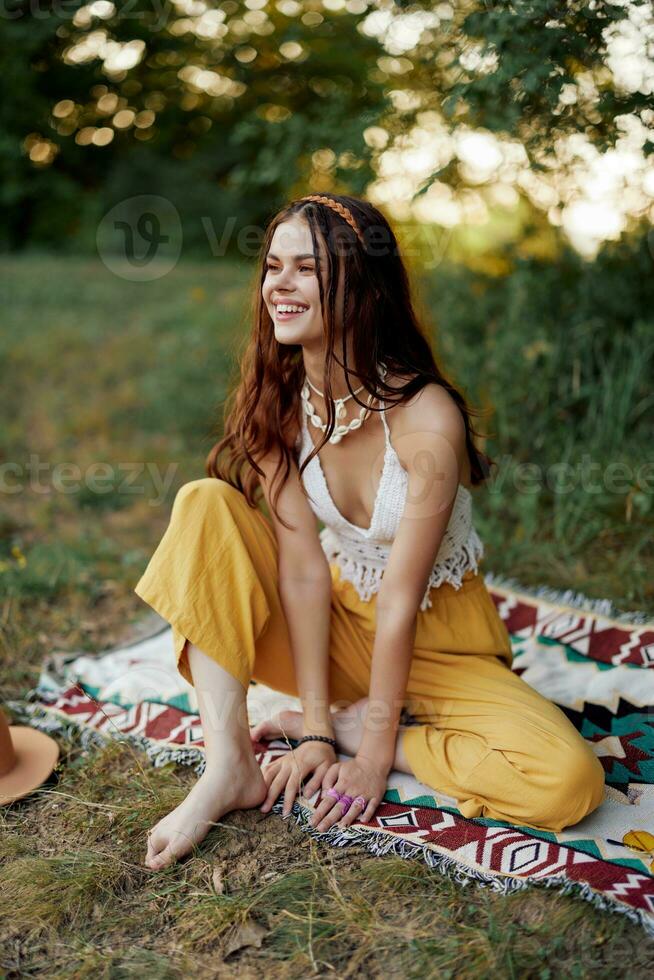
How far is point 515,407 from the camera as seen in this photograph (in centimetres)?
323

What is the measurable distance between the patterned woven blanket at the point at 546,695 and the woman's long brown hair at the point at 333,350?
2.07ft

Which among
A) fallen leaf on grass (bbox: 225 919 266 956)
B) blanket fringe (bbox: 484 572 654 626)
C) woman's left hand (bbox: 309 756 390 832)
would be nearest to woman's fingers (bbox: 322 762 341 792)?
woman's left hand (bbox: 309 756 390 832)

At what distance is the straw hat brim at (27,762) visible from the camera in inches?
70.7

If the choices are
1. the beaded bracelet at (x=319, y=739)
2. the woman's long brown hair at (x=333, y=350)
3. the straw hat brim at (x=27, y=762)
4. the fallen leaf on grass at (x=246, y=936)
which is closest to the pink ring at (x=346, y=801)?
the beaded bracelet at (x=319, y=739)

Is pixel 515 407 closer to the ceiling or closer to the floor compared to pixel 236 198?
closer to the floor

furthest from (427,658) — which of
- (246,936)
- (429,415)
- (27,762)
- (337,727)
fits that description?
(27,762)

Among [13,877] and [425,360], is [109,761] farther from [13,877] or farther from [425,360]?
[425,360]

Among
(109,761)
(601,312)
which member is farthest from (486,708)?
(601,312)

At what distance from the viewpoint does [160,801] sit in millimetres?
1707

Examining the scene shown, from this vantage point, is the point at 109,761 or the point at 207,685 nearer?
the point at 207,685

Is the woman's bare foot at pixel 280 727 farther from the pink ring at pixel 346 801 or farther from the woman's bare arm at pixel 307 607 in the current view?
the pink ring at pixel 346 801

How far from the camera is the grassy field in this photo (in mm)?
1331

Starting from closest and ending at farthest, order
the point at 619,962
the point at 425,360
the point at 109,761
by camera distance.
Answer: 1. the point at 619,962
2. the point at 425,360
3. the point at 109,761

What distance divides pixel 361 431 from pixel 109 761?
0.97 meters
